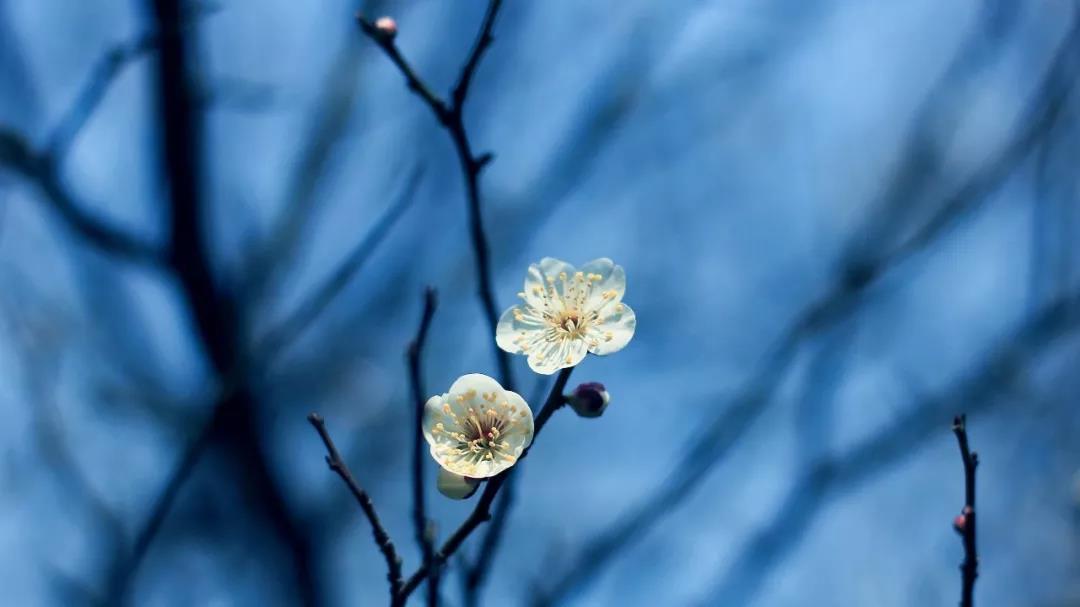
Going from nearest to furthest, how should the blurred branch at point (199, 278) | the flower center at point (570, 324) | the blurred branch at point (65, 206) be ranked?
the flower center at point (570, 324) < the blurred branch at point (65, 206) < the blurred branch at point (199, 278)

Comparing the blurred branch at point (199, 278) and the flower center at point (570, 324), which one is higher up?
the blurred branch at point (199, 278)

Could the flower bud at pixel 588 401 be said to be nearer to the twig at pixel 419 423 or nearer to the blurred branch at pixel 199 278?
the twig at pixel 419 423

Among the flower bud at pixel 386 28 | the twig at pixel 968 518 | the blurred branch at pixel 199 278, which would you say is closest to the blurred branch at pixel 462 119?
the flower bud at pixel 386 28

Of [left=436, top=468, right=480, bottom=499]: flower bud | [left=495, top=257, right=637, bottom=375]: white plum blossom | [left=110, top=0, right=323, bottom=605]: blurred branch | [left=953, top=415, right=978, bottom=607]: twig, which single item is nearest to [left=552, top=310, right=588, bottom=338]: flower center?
[left=495, top=257, right=637, bottom=375]: white plum blossom

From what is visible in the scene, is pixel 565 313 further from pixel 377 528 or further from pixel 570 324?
pixel 377 528

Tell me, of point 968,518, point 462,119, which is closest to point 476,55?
point 462,119

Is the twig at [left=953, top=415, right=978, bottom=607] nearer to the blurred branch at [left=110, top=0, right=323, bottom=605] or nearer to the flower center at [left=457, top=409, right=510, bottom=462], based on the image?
the flower center at [left=457, top=409, right=510, bottom=462]

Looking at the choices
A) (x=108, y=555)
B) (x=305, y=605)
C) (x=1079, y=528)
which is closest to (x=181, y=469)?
(x=108, y=555)
